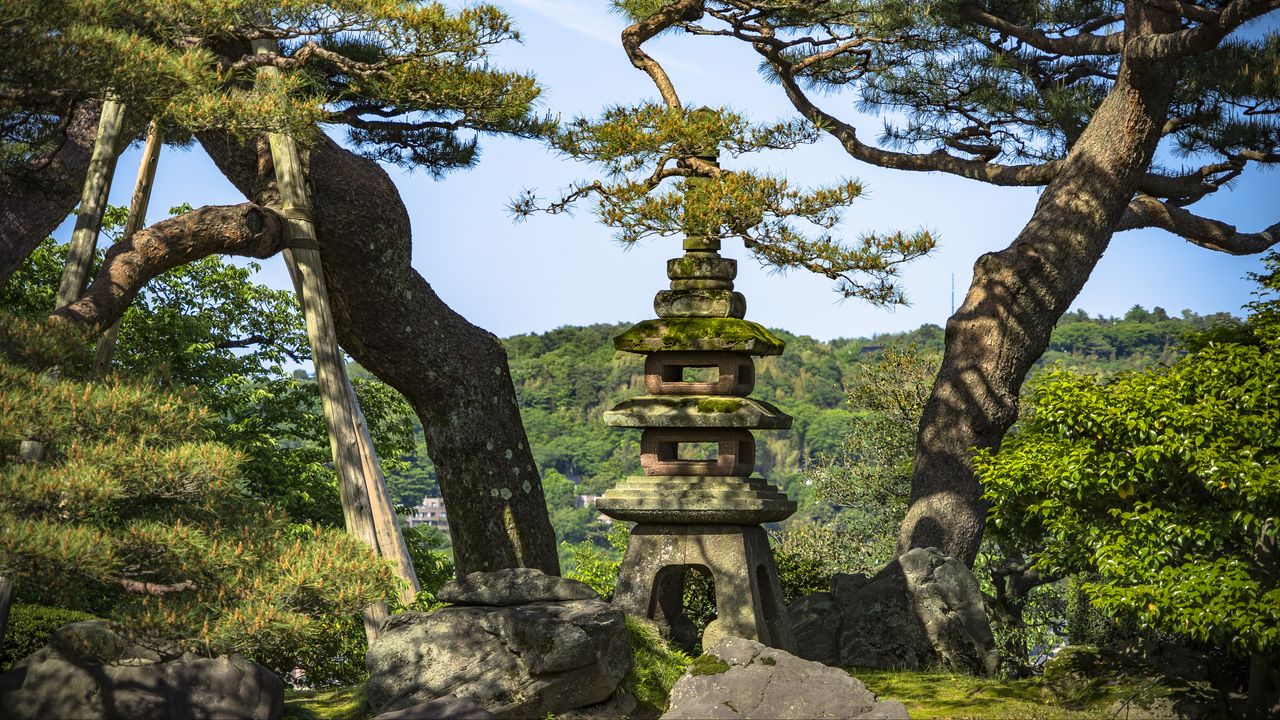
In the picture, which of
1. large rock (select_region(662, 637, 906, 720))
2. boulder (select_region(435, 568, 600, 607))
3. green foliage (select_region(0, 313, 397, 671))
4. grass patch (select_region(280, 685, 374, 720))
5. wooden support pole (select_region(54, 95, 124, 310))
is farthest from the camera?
wooden support pole (select_region(54, 95, 124, 310))

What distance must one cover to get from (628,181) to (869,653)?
15.2 feet

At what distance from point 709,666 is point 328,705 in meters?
3.30

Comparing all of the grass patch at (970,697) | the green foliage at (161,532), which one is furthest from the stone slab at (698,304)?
the green foliage at (161,532)

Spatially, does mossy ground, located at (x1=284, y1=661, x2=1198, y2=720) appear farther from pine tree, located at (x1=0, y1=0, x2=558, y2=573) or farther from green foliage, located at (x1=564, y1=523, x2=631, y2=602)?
green foliage, located at (x1=564, y1=523, x2=631, y2=602)

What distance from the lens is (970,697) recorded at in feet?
28.8

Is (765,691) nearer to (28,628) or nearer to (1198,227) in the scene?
(28,628)

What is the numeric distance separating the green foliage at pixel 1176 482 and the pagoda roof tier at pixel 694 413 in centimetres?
177

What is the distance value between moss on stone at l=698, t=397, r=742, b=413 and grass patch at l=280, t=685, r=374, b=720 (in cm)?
321

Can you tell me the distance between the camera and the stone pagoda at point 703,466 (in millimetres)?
8727

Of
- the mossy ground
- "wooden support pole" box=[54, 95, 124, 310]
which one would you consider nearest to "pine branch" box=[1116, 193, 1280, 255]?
the mossy ground

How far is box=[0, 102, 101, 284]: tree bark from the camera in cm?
1162

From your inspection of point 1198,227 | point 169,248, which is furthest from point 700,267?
point 1198,227

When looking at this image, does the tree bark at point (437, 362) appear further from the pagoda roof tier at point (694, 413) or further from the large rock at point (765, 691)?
the large rock at point (765, 691)

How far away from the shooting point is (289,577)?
223 inches
